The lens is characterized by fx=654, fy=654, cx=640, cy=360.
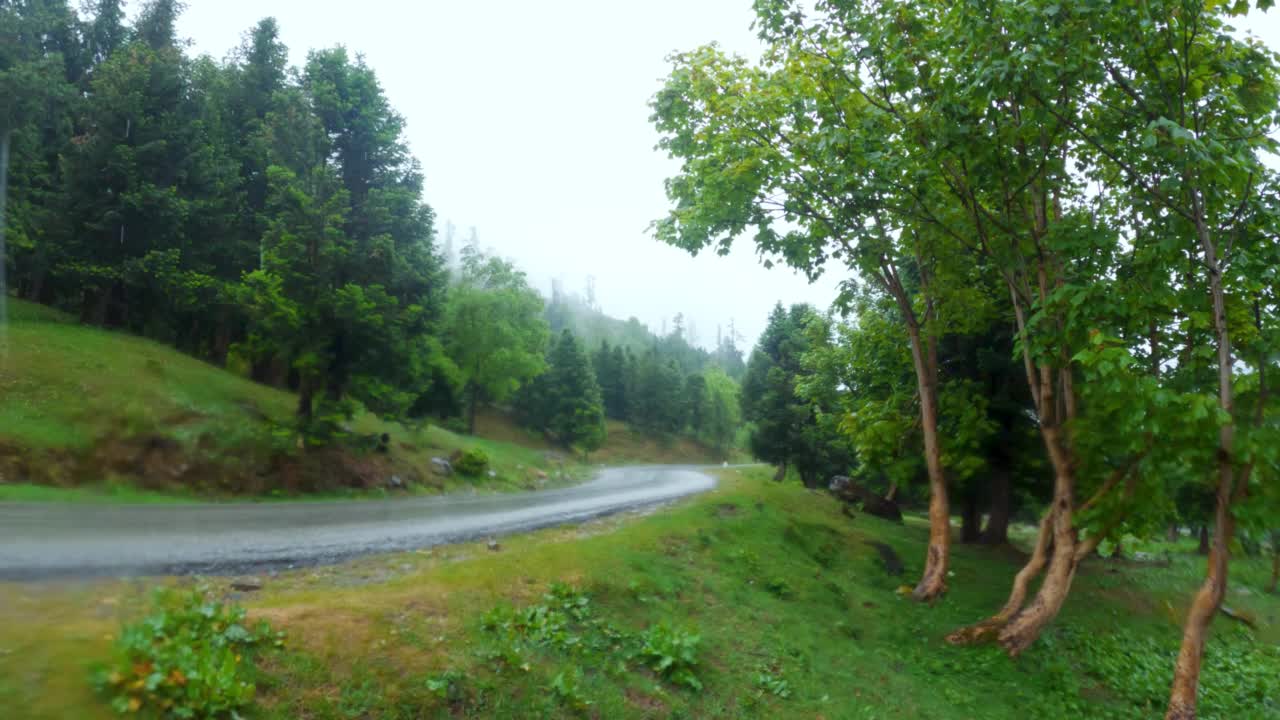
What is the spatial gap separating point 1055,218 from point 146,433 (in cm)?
1959

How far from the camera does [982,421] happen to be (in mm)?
13891

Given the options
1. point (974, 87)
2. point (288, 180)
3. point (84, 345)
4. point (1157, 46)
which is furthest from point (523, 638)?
point (84, 345)

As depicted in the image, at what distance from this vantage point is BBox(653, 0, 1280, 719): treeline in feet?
24.2

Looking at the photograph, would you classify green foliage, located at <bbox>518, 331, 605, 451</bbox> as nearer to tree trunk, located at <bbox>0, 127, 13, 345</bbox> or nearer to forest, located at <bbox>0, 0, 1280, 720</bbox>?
forest, located at <bbox>0, 0, 1280, 720</bbox>

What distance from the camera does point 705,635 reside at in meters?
8.41

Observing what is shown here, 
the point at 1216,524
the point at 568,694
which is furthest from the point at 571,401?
the point at 568,694

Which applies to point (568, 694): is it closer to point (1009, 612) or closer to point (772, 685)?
point (772, 685)

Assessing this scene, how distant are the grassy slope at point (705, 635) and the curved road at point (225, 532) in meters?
0.99

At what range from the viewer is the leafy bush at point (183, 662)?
3672 millimetres

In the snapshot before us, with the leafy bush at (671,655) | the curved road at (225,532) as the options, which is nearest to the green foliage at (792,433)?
the curved road at (225,532)

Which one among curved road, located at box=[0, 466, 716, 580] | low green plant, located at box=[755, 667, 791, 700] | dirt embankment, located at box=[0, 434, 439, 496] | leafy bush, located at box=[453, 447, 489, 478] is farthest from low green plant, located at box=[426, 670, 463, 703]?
leafy bush, located at box=[453, 447, 489, 478]

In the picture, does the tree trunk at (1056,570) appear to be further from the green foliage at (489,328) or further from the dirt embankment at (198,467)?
the green foliage at (489,328)

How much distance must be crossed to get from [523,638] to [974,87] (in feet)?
27.0

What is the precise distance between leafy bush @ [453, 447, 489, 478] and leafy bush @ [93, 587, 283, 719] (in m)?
21.1
